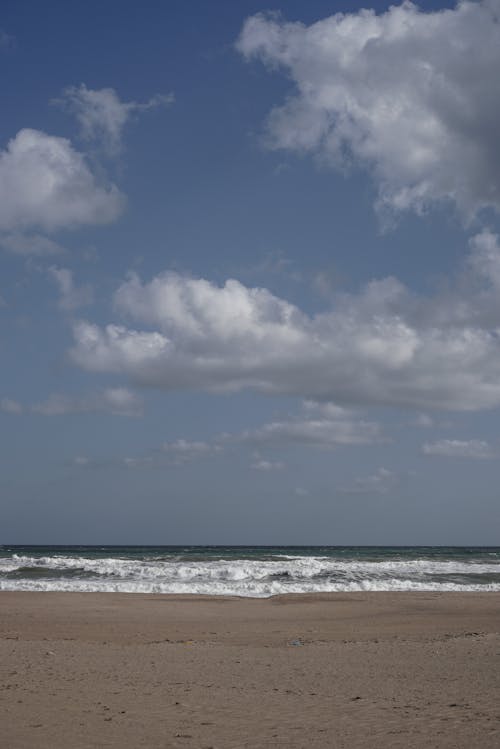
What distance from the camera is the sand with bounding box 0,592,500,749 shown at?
6.82m

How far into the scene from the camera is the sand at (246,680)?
22.4 feet

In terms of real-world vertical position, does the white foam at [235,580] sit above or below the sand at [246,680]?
below

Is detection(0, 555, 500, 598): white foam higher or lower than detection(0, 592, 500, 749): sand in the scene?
lower

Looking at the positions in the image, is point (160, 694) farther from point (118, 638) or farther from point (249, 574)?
point (249, 574)

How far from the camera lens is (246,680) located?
31.6ft

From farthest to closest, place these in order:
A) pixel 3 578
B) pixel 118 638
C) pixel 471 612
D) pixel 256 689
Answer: pixel 3 578 < pixel 471 612 < pixel 118 638 < pixel 256 689

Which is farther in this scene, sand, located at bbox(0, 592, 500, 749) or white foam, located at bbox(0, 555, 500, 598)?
white foam, located at bbox(0, 555, 500, 598)

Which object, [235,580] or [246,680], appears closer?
[246,680]

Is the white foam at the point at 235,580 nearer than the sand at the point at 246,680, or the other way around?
the sand at the point at 246,680

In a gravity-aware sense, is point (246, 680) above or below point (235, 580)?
above

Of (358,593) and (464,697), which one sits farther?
(358,593)

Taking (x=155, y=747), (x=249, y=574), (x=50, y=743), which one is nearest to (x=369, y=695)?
(x=155, y=747)

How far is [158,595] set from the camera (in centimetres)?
2397

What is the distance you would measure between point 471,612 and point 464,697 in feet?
40.2
